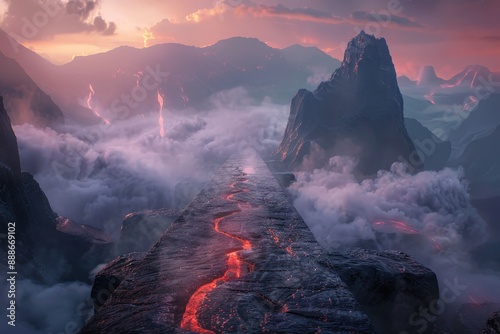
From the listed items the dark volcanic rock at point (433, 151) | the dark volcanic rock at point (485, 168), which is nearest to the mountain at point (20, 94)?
the dark volcanic rock at point (433, 151)

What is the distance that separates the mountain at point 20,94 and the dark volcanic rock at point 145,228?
7490 centimetres

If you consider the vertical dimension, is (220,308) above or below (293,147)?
above

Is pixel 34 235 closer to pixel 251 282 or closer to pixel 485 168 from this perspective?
pixel 251 282

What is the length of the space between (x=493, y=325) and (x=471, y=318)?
65616 millimetres

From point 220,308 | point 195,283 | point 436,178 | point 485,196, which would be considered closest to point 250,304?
point 220,308

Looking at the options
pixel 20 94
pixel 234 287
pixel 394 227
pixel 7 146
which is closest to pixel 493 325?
pixel 234 287

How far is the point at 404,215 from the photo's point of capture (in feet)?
477

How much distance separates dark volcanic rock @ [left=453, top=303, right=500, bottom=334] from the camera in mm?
48438

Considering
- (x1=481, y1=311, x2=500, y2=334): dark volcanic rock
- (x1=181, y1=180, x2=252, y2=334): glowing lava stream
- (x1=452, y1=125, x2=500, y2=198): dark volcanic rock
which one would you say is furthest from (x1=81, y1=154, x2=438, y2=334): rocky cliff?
(x1=452, y1=125, x2=500, y2=198): dark volcanic rock

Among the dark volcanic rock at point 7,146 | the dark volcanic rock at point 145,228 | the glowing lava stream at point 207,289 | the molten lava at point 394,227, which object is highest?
the glowing lava stream at point 207,289

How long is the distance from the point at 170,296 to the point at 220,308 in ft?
1.93

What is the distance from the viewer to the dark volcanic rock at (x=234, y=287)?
8.84ft

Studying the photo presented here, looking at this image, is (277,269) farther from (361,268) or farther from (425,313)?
(425,313)

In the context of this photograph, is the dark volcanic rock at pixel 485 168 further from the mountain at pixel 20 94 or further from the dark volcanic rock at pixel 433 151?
the mountain at pixel 20 94
